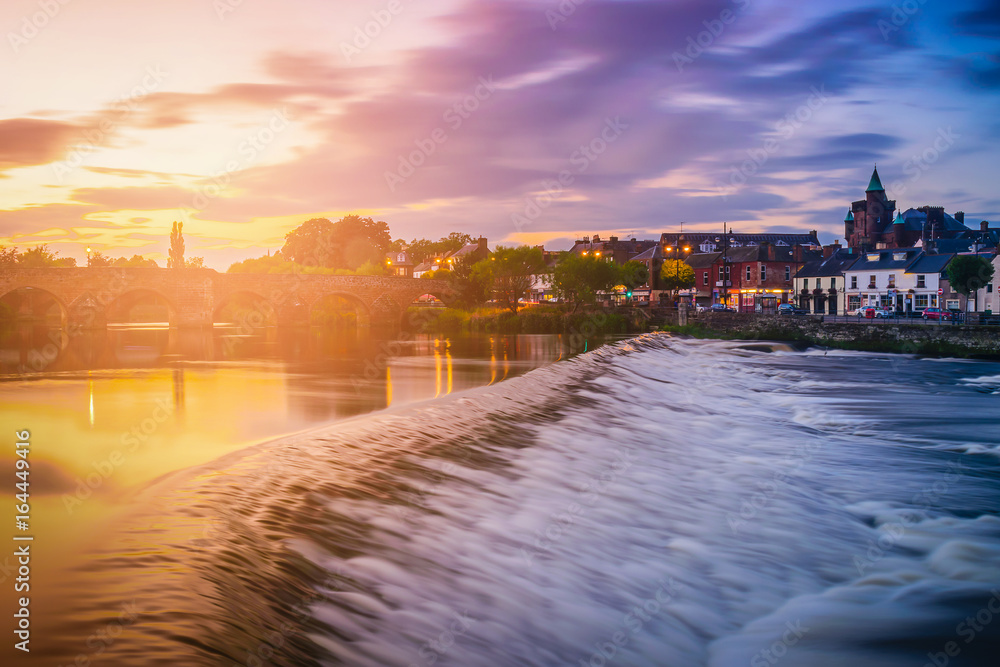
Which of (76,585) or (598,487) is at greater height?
(76,585)

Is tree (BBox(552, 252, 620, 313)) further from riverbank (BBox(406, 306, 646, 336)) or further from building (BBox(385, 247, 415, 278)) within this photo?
building (BBox(385, 247, 415, 278))

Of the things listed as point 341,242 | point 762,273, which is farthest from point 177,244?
point 762,273

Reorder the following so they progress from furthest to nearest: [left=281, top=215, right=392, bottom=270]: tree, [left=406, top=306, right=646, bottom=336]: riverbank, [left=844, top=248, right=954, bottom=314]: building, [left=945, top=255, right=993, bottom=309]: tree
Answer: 1. [left=281, top=215, right=392, bottom=270]: tree
2. [left=844, top=248, right=954, bottom=314]: building
3. [left=406, top=306, right=646, bottom=336]: riverbank
4. [left=945, top=255, right=993, bottom=309]: tree

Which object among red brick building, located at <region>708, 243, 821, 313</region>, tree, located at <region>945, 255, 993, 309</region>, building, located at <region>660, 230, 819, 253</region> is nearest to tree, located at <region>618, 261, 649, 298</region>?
red brick building, located at <region>708, 243, 821, 313</region>

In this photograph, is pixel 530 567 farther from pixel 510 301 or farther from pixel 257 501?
pixel 510 301

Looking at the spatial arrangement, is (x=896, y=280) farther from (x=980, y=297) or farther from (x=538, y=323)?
(x=538, y=323)

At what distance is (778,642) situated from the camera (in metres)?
5.95

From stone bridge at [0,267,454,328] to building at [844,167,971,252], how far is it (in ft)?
205

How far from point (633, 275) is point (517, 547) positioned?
3415 inches

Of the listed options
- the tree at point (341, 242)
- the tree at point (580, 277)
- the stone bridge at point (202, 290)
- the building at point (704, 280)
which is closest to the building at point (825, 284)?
the building at point (704, 280)

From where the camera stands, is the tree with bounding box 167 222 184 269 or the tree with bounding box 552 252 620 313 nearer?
the tree with bounding box 552 252 620 313

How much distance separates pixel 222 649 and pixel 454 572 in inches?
103

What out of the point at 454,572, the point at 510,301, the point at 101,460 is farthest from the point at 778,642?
the point at 510,301

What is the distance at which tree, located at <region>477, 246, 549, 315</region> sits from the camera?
227 ft
